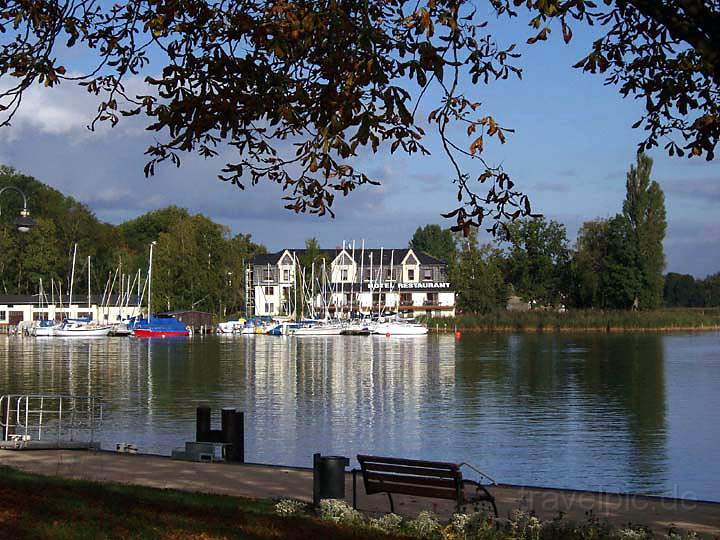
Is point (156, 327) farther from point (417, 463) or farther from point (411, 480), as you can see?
point (417, 463)

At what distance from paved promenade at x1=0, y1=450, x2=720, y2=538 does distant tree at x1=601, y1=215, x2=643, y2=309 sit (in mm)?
114107

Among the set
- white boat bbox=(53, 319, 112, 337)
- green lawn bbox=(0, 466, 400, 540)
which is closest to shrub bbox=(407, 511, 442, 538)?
green lawn bbox=(0, 466, 400, 540)

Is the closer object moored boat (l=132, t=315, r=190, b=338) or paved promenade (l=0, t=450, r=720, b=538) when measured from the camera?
paved promenade (l=0, t=450, r=720, b=538)

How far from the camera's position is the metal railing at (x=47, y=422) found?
22250 millimetres

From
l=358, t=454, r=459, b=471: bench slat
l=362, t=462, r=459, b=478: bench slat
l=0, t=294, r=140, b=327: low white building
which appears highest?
l=0, t=294, r=140, b=327: low white building

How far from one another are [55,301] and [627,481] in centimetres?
12995

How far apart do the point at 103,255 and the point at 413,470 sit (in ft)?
500

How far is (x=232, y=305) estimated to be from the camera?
500ft

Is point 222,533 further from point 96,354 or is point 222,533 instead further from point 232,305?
point 232,305

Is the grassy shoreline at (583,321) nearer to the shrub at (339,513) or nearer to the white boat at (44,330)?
the white boat at (44,330)

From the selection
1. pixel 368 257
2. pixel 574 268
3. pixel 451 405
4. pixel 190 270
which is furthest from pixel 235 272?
pixel 451 405

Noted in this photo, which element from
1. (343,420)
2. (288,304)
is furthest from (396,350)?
(288,304)

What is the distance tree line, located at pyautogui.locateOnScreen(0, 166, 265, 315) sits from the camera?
140750 millimetres

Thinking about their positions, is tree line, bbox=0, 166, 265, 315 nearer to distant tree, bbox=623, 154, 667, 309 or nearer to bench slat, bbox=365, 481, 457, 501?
distant tree, bbox=623, 154, 667, 309
